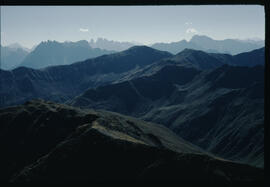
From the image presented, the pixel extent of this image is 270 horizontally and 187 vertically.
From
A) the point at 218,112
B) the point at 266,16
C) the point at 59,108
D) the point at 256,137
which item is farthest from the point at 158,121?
the point at 266,16

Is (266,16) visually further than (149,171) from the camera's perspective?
No

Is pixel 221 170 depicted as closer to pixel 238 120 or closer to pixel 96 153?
pixel 96 153

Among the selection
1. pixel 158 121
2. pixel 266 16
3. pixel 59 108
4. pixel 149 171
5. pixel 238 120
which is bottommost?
pixel 158 121

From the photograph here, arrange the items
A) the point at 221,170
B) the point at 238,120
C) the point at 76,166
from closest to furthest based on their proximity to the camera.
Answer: the point at 221,170 < the point at 76,166 < the point at 238,120

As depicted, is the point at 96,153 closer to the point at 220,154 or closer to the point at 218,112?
the point at 220,154

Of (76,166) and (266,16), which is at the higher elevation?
(266,16)
